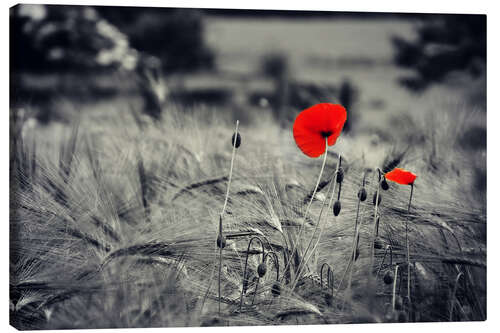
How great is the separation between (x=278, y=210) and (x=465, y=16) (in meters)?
1.08

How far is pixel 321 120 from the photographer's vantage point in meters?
2.58

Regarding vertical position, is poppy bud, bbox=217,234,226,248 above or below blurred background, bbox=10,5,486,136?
below

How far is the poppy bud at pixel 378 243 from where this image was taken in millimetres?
2621

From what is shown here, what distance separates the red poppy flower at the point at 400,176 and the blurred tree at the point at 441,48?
0.34 meters

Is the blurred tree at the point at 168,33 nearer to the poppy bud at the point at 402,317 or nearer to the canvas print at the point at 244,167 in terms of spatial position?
the canvas print at the point at 244,167

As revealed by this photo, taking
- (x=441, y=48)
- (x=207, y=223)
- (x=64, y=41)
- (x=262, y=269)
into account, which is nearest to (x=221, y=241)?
(x=207, y=223)

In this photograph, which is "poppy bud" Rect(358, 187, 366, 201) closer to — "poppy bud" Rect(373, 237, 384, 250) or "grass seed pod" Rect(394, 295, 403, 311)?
"poppy bud" Rect(373, 237, 384, 250)

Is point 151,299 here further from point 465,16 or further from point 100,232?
point 465,16

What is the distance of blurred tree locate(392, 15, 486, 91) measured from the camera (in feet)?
8.73

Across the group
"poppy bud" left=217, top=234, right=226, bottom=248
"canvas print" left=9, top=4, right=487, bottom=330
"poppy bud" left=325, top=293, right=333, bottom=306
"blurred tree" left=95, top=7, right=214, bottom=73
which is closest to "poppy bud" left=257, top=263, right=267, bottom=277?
"canvas print" left=9, top=4, right=487, bottom=330

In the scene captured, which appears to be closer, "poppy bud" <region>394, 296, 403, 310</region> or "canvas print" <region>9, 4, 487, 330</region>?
"canvas print" <region>9, 4, 487, 330</region>

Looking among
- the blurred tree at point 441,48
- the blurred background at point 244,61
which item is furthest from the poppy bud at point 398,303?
the blurred tree at point 441,48

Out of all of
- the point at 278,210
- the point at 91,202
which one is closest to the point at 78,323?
the point at 91,202

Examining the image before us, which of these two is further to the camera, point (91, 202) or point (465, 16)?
point (465, 16)
